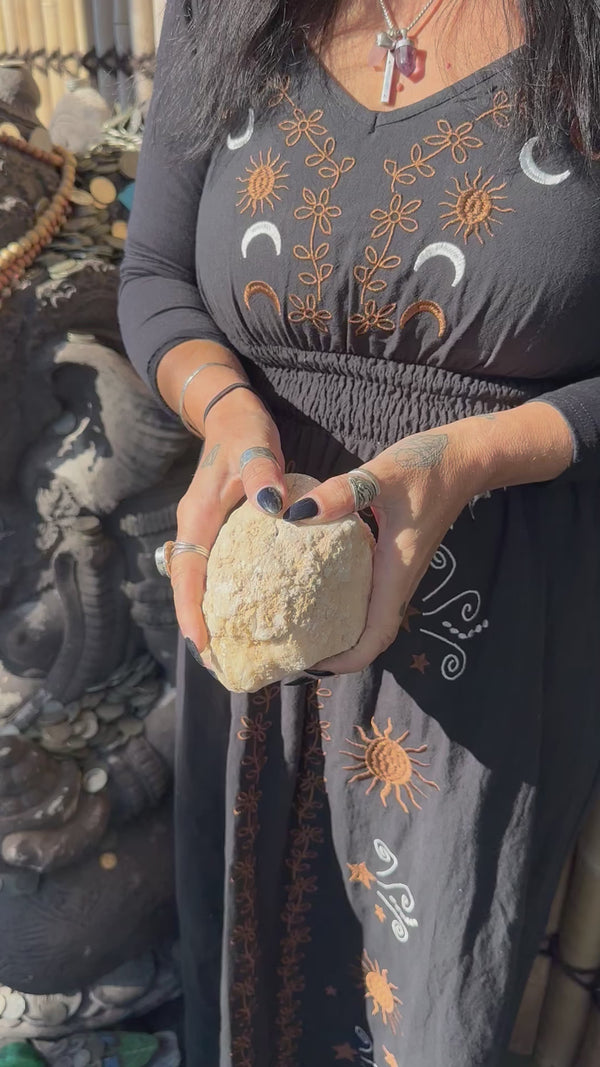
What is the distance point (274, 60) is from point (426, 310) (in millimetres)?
239

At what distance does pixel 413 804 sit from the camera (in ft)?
2.30

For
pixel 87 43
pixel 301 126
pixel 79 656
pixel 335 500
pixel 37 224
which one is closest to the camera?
pixel 335 500

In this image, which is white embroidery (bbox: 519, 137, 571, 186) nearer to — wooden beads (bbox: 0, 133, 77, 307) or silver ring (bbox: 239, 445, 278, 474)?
silver ring (bbox: 239, 445, 278, 474)

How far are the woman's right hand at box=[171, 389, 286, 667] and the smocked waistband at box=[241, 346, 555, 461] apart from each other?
0.19 feet

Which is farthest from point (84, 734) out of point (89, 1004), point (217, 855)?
point (89, 1004)

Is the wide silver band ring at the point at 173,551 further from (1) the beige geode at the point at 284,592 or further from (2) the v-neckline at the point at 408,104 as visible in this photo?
(2) the v-neckline at the point at 408,104

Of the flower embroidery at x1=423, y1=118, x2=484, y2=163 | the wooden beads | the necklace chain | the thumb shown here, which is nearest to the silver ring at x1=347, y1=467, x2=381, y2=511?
the thumb

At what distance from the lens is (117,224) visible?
102 cm

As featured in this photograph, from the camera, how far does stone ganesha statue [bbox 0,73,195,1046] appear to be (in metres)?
0.95

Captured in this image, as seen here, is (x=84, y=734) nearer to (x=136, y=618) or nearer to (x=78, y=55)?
(x=136, y=618)

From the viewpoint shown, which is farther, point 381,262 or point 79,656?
point 79,656

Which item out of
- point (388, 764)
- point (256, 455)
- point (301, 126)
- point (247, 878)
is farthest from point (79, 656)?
point (301, 126)

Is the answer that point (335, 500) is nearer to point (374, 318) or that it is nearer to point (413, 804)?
point (374, 318)

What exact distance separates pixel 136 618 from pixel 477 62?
78 cm
